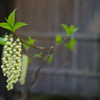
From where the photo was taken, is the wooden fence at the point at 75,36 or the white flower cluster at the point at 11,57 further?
the wooden fence at the point at 75,36

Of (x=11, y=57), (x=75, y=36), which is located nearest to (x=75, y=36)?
(x=75, y=36)

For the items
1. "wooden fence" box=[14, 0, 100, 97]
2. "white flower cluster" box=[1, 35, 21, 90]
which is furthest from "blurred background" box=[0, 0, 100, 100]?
"white flower cluster" box=[1, 35, 21, 90]

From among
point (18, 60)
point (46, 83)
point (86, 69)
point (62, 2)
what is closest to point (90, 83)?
point (86, 69)

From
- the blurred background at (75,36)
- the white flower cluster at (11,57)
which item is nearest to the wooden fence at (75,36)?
the blurred background at (75,36)

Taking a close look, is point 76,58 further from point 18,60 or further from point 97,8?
point 18,60

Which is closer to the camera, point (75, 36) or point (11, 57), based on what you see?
point (11, 57)

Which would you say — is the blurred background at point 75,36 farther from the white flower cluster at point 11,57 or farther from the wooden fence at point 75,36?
the white flower cluster at point 11,57

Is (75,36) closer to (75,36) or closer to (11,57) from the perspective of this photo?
(75,36)

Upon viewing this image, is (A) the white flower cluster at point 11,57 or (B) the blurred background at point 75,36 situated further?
(B) the blurred background at point 75,36
